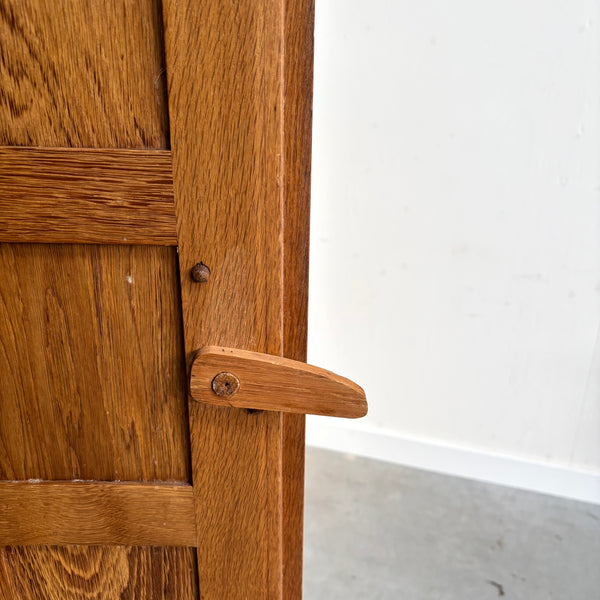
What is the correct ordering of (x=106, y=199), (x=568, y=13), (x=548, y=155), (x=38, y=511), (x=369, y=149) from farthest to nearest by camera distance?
(x=369, y=149), (x=548, y=155), (x=568, y=13), (x=38, y=511), (x=106, y=199)

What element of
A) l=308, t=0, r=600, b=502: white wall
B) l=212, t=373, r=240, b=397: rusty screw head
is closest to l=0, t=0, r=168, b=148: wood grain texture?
l=212, t=373, r=240, b=397: rusty screw head

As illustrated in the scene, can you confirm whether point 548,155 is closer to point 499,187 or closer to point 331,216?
point 499,187

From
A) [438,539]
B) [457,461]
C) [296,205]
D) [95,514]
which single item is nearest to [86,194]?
[296,205]

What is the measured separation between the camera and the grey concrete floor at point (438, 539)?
49.0 inches

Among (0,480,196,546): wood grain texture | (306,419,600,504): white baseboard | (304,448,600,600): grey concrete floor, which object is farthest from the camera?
(306,419,600,504): white baseboard

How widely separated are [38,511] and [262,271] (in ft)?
1.17

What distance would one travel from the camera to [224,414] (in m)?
0.50

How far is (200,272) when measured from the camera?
0.45 meters

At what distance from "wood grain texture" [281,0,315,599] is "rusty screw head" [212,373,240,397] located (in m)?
0.09

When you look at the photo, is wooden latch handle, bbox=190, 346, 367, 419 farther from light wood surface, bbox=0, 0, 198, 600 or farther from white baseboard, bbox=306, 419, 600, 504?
white baseboard, bbox=306, 419, 600, 504

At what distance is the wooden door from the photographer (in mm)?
411

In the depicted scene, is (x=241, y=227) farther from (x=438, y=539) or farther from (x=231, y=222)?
(x=438, y=539)

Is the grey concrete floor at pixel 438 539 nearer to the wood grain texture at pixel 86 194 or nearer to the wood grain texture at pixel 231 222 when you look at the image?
the wood grain texture at pixel 231 222

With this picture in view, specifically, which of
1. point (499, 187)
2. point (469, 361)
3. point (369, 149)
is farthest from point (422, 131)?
point (469, 361)
